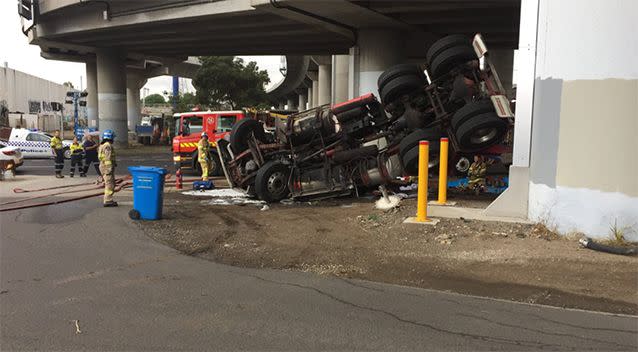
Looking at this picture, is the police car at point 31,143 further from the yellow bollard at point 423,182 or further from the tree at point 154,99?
the tree at point 154,99

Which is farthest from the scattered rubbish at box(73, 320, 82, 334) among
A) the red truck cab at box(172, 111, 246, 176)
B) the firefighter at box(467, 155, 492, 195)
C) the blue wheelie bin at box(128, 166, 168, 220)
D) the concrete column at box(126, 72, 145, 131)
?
the concrete column at box(126, 72, 145, 131)

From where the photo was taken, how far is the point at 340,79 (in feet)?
105

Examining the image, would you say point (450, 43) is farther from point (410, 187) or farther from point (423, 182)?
point (410, 187)

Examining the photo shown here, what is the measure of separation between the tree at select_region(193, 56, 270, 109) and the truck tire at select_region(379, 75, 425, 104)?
41.4m

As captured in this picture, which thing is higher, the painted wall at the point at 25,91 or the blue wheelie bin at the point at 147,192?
the painted wall at the point at 25,91

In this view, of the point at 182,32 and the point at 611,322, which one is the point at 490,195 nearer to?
the point at 611,322

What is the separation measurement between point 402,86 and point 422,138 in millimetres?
1255

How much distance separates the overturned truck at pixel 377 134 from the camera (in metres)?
9.91

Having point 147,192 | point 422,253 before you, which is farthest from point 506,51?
point 422,253

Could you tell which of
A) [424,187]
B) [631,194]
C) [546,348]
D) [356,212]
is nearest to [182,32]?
[356,212]

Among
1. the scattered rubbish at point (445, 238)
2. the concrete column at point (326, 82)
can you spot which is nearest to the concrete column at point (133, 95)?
the concrete column at point (326, 82)

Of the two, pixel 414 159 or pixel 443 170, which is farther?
pixel 414 159

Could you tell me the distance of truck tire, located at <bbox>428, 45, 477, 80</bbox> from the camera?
9.97 metres

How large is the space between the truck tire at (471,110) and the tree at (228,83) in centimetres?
4294
